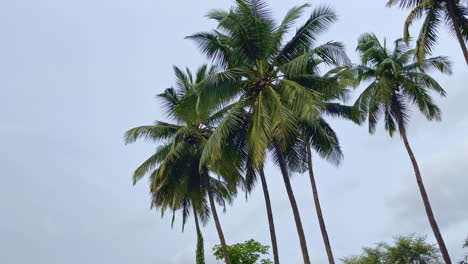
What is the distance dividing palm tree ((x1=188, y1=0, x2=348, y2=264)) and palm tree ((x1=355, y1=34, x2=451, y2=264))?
22.8 feet

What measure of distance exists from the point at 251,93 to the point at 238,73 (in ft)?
3.23

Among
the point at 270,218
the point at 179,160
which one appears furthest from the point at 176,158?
the point at 270,218

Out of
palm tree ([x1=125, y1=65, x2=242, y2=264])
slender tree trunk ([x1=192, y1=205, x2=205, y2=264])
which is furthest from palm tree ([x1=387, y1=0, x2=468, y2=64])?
slender tree trunk ([x1=192, y1=205, x2=205, y2=264])

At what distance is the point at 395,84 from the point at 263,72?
916 centimetres

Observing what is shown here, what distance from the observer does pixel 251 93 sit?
19.2 meters

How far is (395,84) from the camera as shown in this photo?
25188 millimetres

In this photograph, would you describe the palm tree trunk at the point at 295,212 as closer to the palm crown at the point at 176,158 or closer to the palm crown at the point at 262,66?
the palm crown at the point at 262,66

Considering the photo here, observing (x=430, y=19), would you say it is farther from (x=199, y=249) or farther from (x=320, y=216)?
(x=199, y=249)

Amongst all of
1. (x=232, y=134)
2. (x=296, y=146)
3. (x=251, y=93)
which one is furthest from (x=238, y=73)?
(x=296, y=146)

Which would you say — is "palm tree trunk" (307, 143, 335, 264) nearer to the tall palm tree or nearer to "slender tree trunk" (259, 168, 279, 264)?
the tall palm tree

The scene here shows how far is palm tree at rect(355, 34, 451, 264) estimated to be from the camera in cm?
2475

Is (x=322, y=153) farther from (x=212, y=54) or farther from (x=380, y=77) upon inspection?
(x=380, y=77)

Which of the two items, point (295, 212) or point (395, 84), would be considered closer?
point (295, 212)

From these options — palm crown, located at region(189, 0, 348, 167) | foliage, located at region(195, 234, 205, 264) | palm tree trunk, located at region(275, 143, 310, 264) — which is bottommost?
palm tree trunk, located at region(275, 143, 310, 264)
